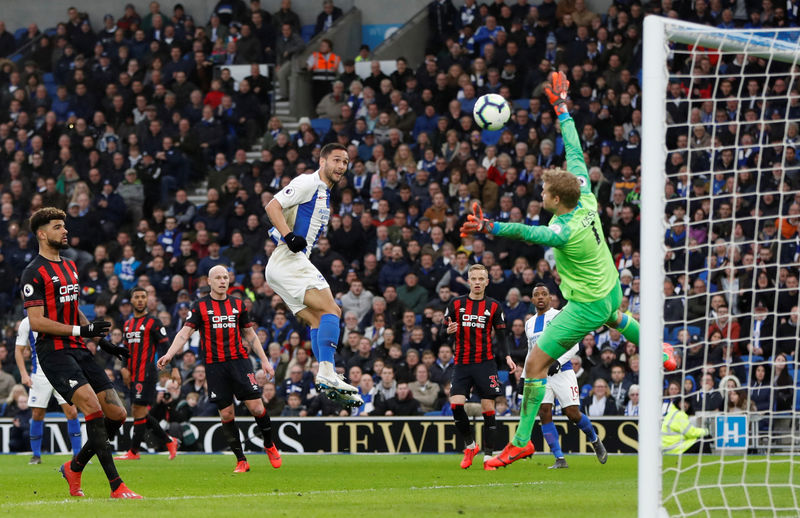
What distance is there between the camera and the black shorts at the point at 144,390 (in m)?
15.3

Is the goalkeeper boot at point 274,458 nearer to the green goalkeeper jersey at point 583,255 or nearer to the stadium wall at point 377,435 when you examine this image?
the stadium wall at point 377,435

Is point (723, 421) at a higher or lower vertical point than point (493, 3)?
lower

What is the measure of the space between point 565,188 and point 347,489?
3700mm

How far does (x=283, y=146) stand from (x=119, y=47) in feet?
19.7

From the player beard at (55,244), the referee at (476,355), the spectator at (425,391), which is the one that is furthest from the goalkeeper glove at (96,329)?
the spectator at (425,391)

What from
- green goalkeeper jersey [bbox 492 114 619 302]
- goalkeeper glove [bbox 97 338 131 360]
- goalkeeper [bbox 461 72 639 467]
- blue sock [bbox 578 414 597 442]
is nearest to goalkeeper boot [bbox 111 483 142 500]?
goalkeeper glove [bbox 97 338 131 360]

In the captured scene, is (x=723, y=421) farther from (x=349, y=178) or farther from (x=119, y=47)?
(x=119, y=47)

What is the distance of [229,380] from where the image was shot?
13.5 meters

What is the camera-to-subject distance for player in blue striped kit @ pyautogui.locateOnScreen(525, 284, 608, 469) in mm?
13164

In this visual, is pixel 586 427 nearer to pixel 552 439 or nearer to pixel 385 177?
pixel 552 439

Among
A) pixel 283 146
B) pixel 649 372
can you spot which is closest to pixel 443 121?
pixel 283 146

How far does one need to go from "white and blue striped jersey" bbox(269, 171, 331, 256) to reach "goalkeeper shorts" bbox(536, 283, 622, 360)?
2.53m

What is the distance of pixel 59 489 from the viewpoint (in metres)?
11.0

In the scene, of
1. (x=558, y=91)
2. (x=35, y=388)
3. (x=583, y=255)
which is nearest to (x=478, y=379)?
(x=583, y=255)
